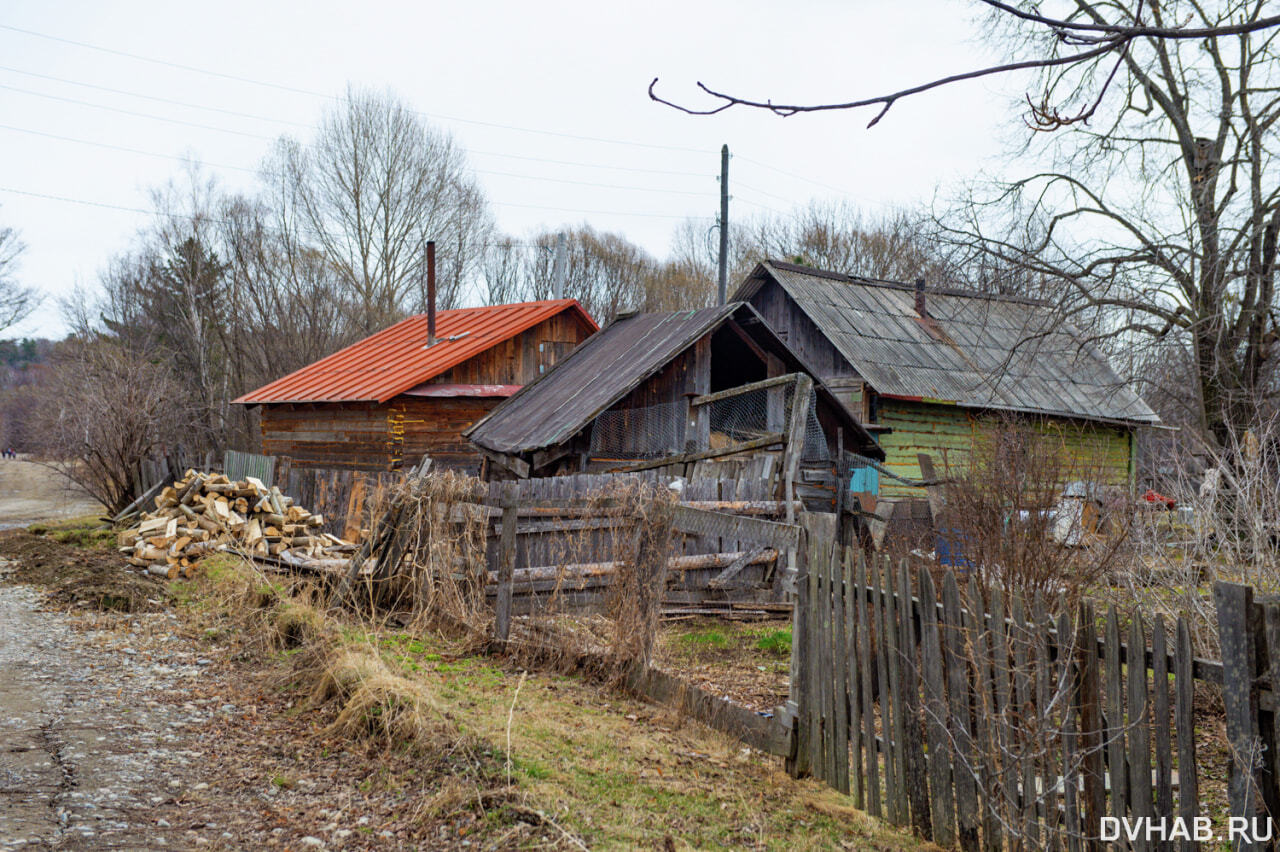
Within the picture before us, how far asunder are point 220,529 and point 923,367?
1466cm

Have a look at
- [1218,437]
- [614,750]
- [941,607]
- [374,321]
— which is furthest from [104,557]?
[374,321]

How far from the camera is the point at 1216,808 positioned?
5.34 m

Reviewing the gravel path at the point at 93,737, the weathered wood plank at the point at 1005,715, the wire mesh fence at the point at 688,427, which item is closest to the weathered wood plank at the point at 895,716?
the weathered wood plank at the point at 1005,715

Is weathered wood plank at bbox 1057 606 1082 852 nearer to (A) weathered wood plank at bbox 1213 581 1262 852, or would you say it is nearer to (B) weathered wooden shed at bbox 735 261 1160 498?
(A) weathered wood plank at bbox 1213 581 1262 852

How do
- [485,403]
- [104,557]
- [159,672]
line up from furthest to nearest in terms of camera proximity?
1. [485,403]
2. [104,557]
3. [159,672]

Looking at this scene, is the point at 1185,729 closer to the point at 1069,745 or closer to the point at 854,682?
the point at 1069,745

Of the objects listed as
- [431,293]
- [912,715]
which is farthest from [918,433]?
[912,715]

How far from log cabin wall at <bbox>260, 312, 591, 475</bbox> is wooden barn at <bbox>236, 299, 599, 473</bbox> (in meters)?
0.02

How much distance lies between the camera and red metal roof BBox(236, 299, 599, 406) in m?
20.7

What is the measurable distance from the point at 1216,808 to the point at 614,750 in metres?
3.48

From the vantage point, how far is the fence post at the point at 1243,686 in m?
3.45

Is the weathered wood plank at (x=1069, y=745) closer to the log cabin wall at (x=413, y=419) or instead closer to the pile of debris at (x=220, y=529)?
the pile of debris at (x=220, y=529)

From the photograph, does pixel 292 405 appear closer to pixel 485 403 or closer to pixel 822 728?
pixel 485 403

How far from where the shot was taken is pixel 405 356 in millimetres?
23141
